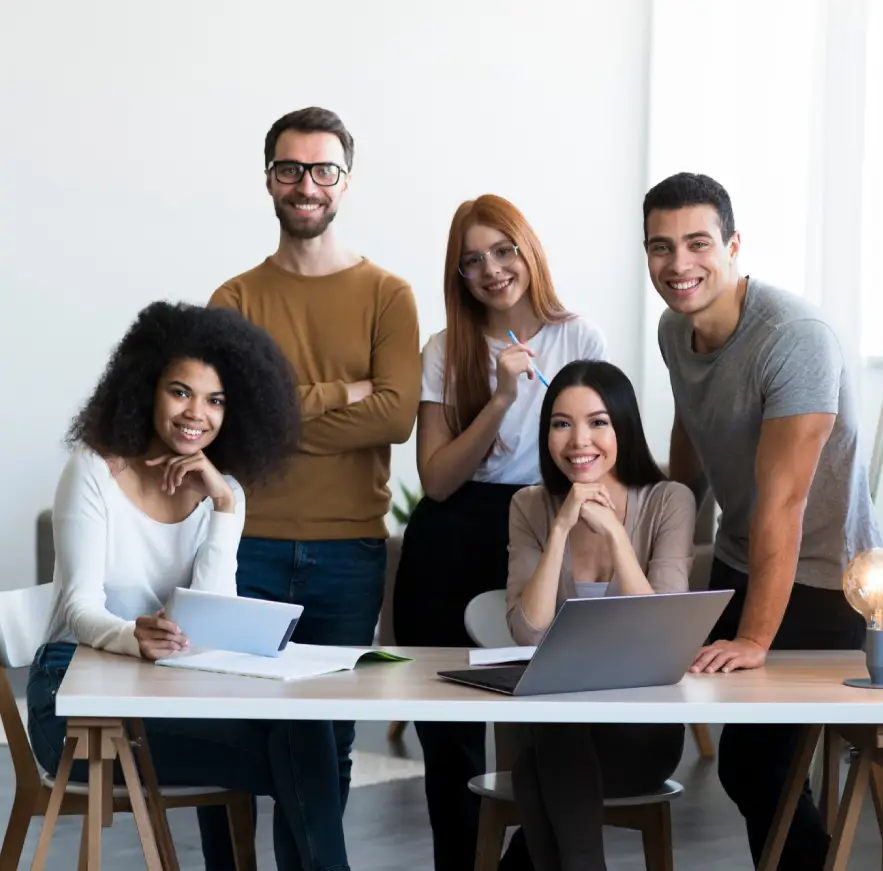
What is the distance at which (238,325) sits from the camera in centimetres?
262

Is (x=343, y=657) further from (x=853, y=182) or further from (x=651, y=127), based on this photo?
(x=651, y=127)

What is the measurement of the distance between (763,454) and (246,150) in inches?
138

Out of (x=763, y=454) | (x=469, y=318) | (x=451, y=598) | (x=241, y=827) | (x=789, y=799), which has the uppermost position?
(x=469, y=318)

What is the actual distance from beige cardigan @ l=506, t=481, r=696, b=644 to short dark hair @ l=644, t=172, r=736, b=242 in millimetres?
505

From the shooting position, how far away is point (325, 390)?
273 centimetres

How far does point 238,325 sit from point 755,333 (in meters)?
0.99

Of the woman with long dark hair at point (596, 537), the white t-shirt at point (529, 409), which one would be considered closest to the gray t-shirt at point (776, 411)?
the woman with long dark hair at point (596, 537)

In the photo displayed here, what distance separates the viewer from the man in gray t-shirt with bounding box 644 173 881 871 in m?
2.26

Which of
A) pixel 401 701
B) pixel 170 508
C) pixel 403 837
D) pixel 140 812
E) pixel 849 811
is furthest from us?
pixel 403 837

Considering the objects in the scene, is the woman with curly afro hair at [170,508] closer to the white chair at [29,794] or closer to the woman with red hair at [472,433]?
the white chair at [29,794]

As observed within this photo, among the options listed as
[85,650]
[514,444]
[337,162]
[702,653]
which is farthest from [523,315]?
[85,650]

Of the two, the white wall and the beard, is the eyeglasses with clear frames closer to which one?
the beard

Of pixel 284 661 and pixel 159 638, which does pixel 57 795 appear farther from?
pixel 284 661

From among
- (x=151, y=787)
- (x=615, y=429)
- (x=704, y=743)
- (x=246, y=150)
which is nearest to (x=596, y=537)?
(x=615, y=429)
